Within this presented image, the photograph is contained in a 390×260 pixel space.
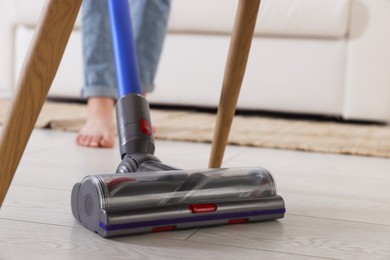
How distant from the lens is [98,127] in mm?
1551

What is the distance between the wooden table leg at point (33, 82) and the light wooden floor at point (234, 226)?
107 mm

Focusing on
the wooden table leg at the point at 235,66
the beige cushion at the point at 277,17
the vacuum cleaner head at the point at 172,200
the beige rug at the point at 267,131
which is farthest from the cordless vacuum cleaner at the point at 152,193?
the beige cushion at the point at 277,17

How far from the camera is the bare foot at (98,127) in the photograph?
150cm

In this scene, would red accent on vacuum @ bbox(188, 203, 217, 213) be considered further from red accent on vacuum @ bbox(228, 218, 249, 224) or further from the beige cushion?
the beige cushion

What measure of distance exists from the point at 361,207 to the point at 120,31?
42 cm

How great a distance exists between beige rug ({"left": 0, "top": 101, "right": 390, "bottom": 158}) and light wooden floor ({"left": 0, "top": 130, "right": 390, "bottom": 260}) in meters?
0.27

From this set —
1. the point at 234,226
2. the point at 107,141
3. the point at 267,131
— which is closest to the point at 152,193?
the point at 234,226

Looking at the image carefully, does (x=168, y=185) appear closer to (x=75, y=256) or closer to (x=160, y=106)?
(x=75, y=256)

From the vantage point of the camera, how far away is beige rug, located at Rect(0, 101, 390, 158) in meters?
1.60

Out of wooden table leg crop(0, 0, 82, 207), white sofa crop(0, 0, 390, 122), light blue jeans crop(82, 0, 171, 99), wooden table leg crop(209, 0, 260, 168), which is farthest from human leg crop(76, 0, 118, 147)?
wooden table leg crop(0, 0, 82, 207)

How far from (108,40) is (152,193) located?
89 cm

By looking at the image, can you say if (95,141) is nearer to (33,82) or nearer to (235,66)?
(235,66)

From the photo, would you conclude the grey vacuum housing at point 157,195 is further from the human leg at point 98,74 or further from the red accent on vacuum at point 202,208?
the human leg at point 98,74

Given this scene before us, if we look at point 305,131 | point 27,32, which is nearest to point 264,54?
point 305,131
